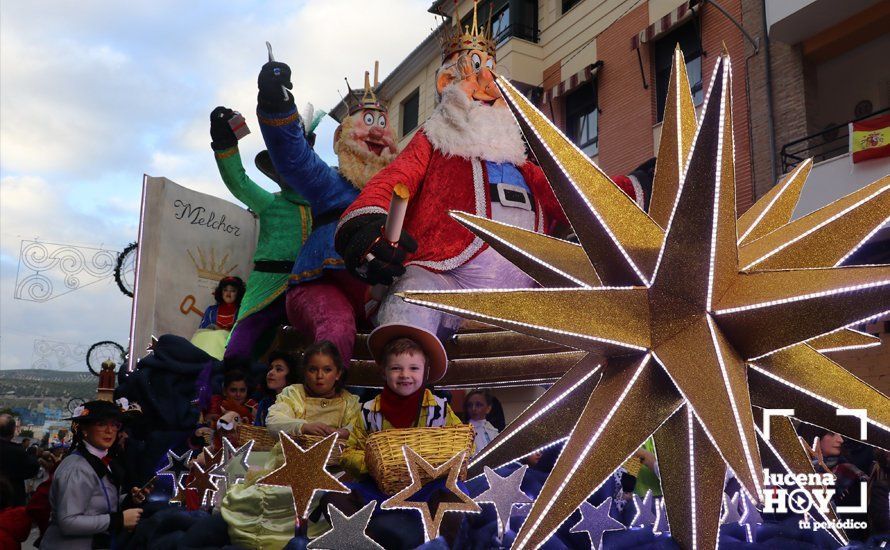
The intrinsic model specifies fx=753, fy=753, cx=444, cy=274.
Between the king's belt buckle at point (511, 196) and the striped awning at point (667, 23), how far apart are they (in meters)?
6.33

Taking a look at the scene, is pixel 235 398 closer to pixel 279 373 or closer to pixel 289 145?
pixel 279 373

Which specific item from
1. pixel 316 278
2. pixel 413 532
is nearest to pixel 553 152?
pixel 413 532

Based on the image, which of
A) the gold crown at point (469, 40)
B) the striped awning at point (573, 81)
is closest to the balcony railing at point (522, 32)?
the striped awning at point (573, 81)

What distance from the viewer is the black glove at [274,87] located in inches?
A: 125

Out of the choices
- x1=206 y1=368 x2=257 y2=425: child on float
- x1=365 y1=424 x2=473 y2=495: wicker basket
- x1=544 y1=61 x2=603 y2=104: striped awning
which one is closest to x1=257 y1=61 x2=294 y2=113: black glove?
x1=206 y1=368 x2=257 y2=425: child on float

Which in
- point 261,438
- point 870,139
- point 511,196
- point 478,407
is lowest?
point 261,438

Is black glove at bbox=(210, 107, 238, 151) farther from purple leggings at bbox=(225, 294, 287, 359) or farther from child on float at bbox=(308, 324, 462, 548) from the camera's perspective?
child on float at bbox=(308, 324, 462, 548)

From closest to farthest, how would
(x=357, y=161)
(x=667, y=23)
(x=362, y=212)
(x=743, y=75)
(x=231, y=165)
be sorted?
1. (x=362, y=212)
2. (x=357, y=161)
3. (x=231, y=165)
4. (x=743, y=75)
5. (x=667, y=23)

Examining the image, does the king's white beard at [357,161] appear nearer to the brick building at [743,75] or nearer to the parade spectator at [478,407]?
the parade spectator at [478,407]

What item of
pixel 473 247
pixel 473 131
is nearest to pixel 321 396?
pixel 473 247

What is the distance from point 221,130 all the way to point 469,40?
1.55 meters

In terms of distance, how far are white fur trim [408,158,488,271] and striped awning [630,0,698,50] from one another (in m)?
6.41

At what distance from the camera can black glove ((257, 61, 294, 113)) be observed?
10.4ft

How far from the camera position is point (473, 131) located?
308 cm
